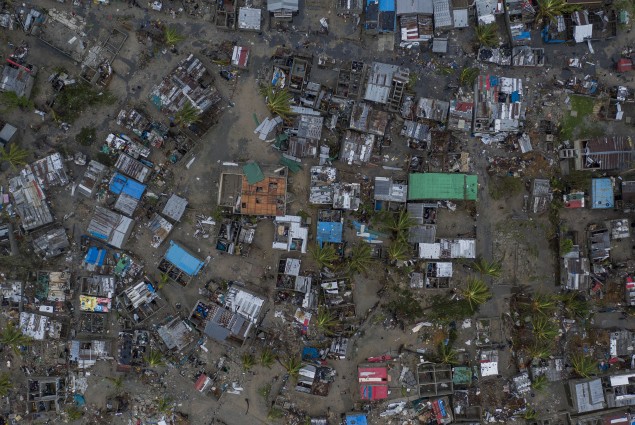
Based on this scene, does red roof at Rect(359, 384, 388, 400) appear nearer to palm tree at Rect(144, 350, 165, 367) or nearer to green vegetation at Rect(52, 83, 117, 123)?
palm tree at Rect(144, 350, 165, 367)

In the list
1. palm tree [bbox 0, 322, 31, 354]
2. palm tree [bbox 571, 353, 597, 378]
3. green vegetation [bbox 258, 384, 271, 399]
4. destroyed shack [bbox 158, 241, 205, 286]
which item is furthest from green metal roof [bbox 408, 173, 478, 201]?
palm tree [bbox 0, 322, 31, 354]

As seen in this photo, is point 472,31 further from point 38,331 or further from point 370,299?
point 38,331

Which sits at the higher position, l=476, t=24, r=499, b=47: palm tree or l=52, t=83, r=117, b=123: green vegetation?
l=476, t=24, r=499, b=47: palm tree

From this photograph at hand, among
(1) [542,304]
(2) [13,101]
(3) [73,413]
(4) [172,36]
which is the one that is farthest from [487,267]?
(2) [13,101]

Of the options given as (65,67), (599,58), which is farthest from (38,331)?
(599,58)

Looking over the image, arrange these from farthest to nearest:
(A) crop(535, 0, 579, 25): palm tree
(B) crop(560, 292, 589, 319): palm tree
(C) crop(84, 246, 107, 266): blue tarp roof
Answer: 1. (B) crop(560, 292, 589, 319): palm tree
2. (C) crop(84, 246, 107, 266): blue tarp roof
3. (A) crop(535, 0, 579, 25): palm tree

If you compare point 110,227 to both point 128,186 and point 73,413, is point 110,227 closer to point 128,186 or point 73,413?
point 128,186
